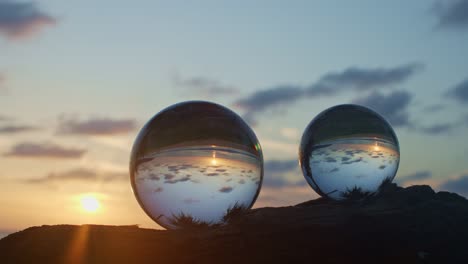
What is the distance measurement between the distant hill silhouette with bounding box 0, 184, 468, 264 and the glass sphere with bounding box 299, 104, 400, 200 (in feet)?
1.97

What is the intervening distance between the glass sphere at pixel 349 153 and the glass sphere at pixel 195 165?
299cm

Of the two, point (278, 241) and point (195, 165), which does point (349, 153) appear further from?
point (195, 165)

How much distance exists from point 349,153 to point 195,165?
463 cm

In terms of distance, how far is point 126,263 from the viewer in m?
11.2

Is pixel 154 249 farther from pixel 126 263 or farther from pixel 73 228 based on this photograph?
pixel 73 228

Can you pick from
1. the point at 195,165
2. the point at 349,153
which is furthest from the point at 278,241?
the point at 349,153

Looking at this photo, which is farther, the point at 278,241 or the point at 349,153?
the point at 349,153

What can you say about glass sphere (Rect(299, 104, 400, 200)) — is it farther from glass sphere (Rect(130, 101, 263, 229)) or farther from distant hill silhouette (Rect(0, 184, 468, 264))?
glass sphere (Rect(130, 101, 263, 229))

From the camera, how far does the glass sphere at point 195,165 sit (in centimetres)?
1096

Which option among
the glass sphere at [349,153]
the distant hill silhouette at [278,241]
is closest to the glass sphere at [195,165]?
the distant hill silhouette at [278,241]

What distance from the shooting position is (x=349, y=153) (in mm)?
14328

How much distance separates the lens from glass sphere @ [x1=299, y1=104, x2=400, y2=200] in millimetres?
14414

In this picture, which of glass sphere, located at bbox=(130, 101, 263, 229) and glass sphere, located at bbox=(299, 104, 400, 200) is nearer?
glass sphere, located at bbox=(130, 101, 263, 229)

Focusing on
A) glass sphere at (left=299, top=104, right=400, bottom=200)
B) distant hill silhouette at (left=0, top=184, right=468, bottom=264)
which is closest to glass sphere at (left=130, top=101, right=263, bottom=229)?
distant hill silhouette at (left=0, top=184, right=468, bottom=264)
